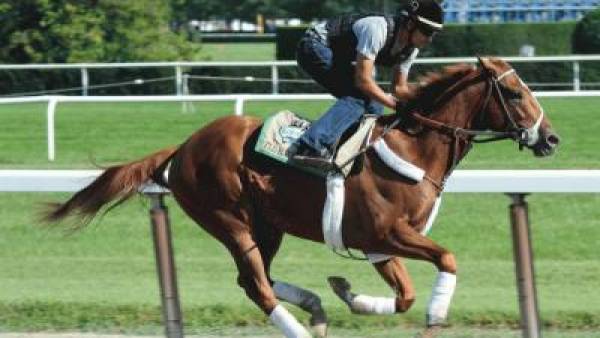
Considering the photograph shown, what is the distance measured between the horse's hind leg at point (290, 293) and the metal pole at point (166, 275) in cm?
51

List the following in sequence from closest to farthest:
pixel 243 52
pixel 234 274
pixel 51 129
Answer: pixel 234 274
pixel 51 129
pixel 243 52

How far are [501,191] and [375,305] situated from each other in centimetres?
64

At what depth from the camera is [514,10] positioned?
107 feet

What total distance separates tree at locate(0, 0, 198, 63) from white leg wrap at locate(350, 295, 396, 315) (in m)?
17.8

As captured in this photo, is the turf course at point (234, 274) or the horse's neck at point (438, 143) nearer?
the horse's neck at point (438, 143)

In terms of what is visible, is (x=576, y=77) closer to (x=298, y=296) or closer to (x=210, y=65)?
(x=210, y=65)

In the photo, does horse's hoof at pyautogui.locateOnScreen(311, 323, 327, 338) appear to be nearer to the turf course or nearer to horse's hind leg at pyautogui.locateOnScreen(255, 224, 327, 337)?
horse's hind leg at pyautogui.locateOnScreen(255, 224, 327, 337)

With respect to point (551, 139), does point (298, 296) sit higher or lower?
lower

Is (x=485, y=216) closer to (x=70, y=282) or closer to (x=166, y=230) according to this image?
(x=70, y=282)

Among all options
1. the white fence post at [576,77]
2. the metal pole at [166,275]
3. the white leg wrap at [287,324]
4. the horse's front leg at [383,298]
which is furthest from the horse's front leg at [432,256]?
the white fence post at [576,77]

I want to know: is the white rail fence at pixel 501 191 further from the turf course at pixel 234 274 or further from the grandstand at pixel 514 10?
the grandstand at pixel 514 10

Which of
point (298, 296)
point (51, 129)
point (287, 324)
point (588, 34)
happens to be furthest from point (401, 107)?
point (588, 34)

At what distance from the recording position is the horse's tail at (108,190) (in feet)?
19.5

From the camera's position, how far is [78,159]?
13.1m
